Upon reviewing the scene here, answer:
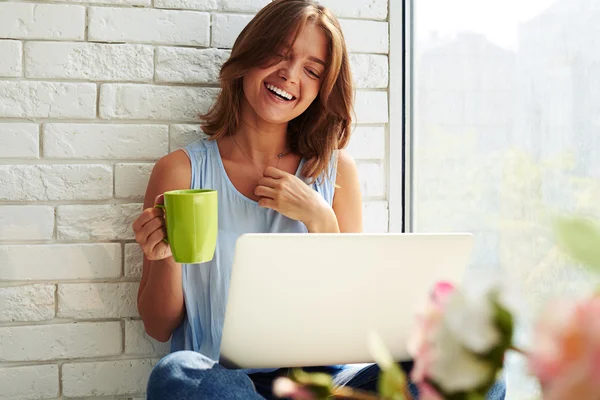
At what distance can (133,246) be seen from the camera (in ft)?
5.49

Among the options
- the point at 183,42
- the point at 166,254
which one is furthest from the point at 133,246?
the point at 183,42

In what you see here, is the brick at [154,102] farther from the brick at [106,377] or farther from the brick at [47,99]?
the brick at [106,377]

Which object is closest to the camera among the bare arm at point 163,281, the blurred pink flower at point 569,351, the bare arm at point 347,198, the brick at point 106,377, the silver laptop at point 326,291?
the blurred pink flower at point 569,351

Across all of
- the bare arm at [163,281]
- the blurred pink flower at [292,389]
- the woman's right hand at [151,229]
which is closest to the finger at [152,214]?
the woman's right hand at [151,229]

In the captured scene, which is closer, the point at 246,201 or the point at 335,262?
the point at 335,262

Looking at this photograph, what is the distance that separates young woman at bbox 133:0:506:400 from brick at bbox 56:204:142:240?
0.08 metres

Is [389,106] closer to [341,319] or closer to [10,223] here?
[341,319]

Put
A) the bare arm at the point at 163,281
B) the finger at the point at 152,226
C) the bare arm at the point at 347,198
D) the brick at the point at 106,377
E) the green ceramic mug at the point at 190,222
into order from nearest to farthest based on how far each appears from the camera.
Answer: the green ceramic mug at the point at 190,222
the finger at the point at 152,226
the bare arm at the point at 163,281
the brick at the point at 106,377
the bare arm at the point at 347,198

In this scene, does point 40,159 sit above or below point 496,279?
above

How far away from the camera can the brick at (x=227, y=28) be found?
1.70 metres

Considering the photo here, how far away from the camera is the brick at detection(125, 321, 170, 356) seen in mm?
1688

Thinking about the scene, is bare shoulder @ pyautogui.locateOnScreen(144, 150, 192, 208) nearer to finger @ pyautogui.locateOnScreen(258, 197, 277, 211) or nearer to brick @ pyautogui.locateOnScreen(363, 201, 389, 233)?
finger @ pyautogui.locateOnScreen(258, 197, 277, 211)

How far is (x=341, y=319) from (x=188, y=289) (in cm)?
63

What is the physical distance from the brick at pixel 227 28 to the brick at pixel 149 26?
2 cm
